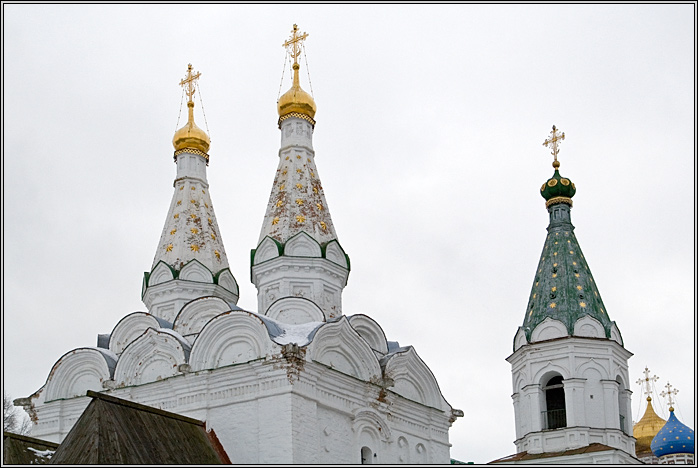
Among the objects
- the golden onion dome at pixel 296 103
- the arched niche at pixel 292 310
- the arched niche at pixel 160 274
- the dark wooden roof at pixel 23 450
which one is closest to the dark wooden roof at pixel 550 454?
the arched niche at pixel 292 310

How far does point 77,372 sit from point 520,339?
706cm

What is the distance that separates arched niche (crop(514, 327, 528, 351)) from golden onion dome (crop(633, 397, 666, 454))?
6.33 m

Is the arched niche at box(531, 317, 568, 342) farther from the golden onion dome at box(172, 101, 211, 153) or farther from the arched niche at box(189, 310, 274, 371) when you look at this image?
the golden onion dome at box(172, 101, 211, 153)

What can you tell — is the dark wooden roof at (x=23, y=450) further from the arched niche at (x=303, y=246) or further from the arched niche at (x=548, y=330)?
the arched niche at (x=548, y=330)

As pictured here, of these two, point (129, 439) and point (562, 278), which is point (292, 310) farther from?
point (562, 278)

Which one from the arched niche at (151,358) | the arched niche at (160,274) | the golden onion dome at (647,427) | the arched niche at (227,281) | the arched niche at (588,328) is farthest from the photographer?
the golden onion dome at (647,427)

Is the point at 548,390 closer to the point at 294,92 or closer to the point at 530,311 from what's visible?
the point at 530,311

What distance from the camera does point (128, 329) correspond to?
14.6 metres

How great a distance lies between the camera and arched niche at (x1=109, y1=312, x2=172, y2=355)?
14.5 metres

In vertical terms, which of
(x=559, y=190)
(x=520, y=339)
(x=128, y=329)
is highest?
(x=559, y=190)

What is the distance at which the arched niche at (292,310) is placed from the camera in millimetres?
13805

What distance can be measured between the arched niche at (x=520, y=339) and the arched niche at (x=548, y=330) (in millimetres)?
151

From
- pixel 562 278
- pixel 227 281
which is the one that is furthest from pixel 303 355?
pixel 562 278

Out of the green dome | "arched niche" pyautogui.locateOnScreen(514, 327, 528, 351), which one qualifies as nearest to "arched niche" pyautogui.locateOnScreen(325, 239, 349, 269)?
"arched niche" pyautogui.locateOnScreen(514, 327, 528, 351)
